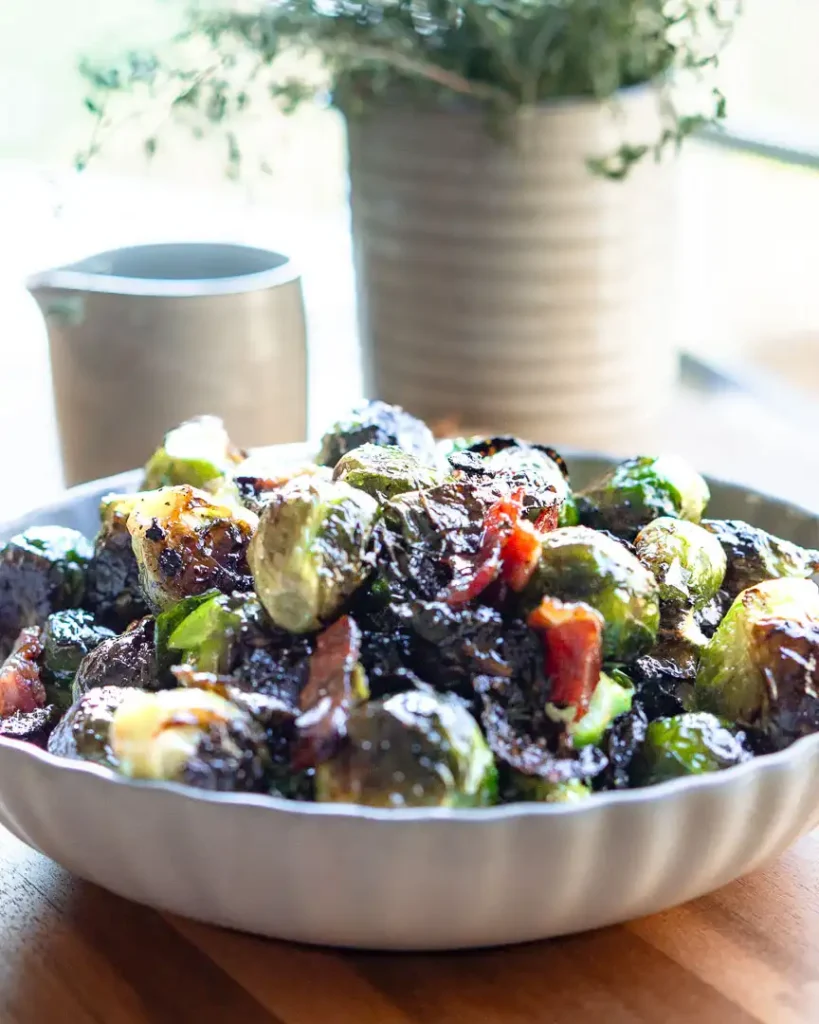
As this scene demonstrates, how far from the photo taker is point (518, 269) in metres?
1.74

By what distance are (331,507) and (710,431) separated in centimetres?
128

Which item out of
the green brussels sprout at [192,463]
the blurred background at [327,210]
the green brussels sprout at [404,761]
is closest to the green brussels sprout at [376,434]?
the green brussels sprout at [192,463]

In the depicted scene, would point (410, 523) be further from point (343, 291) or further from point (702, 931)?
point (343, 291)

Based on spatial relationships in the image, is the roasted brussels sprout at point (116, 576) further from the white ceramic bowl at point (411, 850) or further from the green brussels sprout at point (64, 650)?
the white ceramic bowl at point (411, 850)

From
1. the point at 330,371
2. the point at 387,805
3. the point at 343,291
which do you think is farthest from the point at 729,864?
the point at 343,291

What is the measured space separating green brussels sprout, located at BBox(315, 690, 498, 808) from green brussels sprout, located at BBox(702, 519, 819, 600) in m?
0.41

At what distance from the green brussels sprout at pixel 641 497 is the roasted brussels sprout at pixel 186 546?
34 centimetres

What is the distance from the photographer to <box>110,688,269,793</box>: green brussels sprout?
76 cm

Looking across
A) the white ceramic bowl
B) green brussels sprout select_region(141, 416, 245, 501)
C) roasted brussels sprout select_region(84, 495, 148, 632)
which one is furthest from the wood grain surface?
green brussels sprout select_region(141, 416, 245, 501)

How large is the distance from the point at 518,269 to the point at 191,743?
1127 mm

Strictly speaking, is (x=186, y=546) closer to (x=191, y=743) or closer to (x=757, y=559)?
(x=191, y=743)

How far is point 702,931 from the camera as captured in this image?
0.87 metres

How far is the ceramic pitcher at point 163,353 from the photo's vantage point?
4.83 ft

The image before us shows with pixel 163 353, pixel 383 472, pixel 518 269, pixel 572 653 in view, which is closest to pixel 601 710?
pixel 572 653
